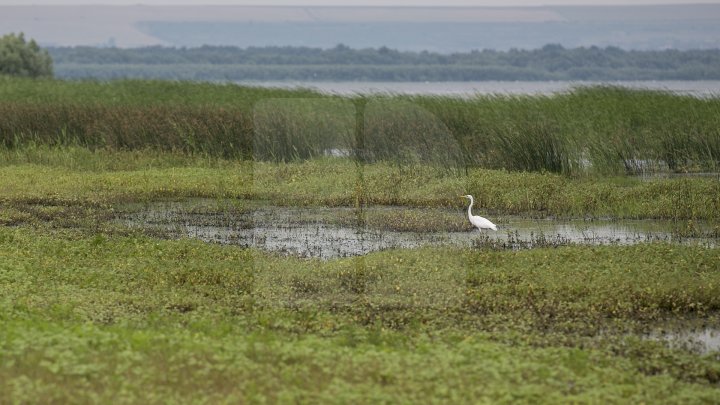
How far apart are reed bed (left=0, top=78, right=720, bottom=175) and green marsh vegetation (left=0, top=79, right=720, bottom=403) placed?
0.21ft

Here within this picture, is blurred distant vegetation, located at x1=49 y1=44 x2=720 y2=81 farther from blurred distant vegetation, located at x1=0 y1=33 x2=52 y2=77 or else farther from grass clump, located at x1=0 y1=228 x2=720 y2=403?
grass clump, located at x1=0 y1=228 x2=720 y2=403

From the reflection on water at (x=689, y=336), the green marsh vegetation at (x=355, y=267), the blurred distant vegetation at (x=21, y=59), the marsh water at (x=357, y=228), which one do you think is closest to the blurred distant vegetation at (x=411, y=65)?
the blurred distant vegetation at (x=21, y=59)

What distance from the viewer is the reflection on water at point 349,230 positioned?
1488 centimetres

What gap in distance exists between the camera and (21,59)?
51156mm

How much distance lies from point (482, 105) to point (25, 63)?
105 feet

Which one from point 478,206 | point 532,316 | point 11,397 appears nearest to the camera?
point 11,397

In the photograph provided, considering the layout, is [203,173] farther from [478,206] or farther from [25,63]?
[25,63]

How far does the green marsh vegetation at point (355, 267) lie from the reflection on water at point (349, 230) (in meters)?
0.39

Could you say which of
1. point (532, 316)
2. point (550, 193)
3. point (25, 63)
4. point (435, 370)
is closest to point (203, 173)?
point (550, 193)

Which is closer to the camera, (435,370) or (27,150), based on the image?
(435,370)

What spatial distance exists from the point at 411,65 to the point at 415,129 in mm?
107370

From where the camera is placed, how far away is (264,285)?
11.8m

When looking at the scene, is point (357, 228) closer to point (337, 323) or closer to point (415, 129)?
point (337, 323)

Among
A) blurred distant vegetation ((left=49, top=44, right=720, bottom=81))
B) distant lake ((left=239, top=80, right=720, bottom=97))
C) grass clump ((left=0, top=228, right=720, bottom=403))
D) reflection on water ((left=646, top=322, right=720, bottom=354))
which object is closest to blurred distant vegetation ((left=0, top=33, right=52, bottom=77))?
distant lake ((left=239, top=80, right=720, bottom=97))
